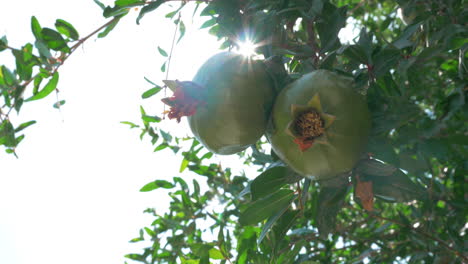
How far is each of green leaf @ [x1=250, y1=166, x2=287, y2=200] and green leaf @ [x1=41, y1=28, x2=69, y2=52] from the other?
1.25 meters

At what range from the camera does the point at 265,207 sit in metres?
1.39

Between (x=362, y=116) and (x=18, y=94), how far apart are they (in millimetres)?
1739

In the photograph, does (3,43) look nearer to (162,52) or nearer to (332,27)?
(162,52)

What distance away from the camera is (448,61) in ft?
7.79

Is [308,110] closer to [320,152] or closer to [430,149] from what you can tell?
[320,152]

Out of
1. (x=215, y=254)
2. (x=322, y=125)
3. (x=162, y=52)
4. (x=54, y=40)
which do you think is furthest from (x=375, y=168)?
(x=54, y=40)

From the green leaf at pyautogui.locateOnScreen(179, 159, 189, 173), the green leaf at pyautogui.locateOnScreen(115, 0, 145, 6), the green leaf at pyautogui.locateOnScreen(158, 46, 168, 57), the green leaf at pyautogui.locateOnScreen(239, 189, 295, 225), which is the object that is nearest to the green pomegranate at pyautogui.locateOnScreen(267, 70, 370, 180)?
the green leaf at pyautogui.locateOnScreen(239, 189, 295, 225)

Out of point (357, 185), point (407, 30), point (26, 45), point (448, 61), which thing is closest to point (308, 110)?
point (357, 185)

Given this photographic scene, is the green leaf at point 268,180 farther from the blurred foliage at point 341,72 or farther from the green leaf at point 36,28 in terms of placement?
the green leaf at point 36,28

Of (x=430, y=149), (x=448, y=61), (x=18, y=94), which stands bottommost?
(x=430, y=149)

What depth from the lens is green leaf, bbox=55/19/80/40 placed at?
6.05 feet

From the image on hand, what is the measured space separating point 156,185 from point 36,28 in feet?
4.07

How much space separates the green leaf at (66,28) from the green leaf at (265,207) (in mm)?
1299

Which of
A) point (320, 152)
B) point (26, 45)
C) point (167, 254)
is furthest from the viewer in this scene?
point (167, 254)
